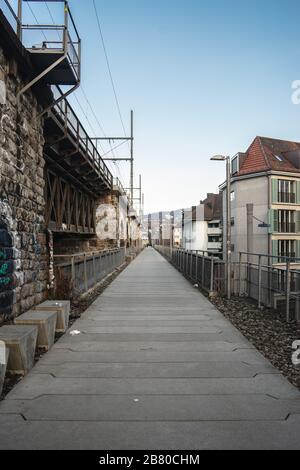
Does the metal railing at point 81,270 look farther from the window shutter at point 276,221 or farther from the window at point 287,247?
the window at point 287,247

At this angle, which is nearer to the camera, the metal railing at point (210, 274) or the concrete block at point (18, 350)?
the concrete block at point (18, 350)

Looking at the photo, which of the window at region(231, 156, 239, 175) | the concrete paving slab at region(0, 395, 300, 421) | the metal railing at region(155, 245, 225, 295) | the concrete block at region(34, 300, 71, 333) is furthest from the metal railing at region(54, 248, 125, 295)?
the window at region(231, 156, 239, 175)

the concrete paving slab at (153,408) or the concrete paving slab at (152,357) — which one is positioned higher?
the concrete paving slab at (153,408)

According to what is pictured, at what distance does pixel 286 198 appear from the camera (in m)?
36.8

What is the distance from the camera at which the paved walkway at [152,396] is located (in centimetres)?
315

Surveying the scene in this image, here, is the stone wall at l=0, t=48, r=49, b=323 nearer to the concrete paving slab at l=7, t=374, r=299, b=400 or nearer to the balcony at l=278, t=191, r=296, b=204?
the concrete paving slab at l=7, t=374, r=299, b=400

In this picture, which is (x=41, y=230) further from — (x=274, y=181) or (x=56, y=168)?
(x=274, y=181)

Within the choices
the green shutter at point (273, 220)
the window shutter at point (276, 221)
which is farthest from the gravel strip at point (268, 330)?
the window shutter at point (276, 221)

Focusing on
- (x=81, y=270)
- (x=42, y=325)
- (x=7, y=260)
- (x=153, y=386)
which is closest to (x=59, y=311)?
(x=42, y=325)

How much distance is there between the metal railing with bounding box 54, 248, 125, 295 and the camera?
9.66 meters

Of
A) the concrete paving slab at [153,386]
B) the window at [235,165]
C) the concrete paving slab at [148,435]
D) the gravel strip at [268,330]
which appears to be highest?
the window at [235,165]

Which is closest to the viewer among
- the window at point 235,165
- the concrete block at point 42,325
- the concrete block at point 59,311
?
the concrete block at point 42,325

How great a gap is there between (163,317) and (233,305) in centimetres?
259

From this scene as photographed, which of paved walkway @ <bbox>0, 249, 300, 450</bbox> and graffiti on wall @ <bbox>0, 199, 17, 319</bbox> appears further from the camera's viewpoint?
graffiti on wall @ <bbox>0, 199, 17, 319</bbox>
